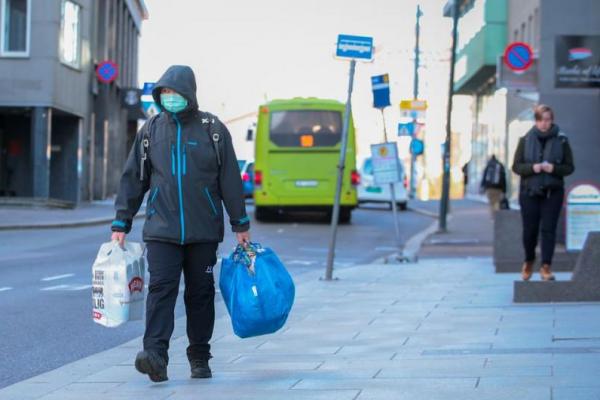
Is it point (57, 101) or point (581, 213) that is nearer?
point (581, 213)

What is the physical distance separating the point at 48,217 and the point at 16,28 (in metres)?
10.2

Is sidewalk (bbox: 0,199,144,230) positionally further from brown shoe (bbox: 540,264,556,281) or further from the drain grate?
the drain grate

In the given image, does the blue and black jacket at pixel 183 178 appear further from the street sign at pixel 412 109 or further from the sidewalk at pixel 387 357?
the street sign at pixel 412 109

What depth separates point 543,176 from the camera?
12.8 metres

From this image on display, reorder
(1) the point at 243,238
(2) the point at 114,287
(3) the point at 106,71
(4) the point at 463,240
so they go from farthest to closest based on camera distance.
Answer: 1. (3) the point at 106,71
2. (4) the point at 463,240
3. (1) the point at 243,238
4. (2) the point at 114,287

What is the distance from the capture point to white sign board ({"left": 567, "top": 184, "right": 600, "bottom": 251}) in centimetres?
1600

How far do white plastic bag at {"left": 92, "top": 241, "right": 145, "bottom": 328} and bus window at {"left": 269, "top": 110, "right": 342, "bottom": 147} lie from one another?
27.6 metres

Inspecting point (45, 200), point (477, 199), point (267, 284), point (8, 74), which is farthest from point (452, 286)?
point (477, 199)

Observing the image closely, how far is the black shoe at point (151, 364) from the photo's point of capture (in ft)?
24.8

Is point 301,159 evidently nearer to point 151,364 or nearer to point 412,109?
point 412,109

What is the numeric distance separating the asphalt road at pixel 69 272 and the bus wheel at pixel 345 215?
298 millimetres

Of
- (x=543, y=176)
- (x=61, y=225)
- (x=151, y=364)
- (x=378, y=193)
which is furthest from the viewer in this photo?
(x=378, y=193)

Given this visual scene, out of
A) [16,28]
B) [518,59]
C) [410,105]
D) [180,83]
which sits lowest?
[180,83]

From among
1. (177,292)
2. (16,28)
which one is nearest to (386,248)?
(177,292)
